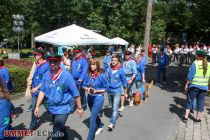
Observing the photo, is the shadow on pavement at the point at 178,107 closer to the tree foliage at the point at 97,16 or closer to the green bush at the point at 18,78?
the green bush at the point at 18,78

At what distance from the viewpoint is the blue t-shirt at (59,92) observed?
16.4ft

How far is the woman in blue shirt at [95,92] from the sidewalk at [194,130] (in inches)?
84.6

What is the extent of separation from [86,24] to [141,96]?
2523cm

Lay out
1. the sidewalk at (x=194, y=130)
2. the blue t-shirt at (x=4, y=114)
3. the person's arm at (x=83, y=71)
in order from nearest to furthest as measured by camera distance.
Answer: the blue t-shirt at (x=4, y=114), the sidewalk at (x=194, y=130), the person's arm at (x=83, y=71)

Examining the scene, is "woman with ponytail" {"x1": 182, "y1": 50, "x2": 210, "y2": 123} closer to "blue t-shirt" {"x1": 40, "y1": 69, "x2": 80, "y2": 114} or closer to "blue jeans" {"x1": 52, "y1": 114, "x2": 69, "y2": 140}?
"blue t-shirt" {"x1": 40, "y1": 69, "x2": 80, "y2": 114}

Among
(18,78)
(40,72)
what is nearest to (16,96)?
(18,78)

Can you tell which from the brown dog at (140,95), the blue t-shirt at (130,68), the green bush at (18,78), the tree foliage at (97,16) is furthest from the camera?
the tree foliage at (97,16)

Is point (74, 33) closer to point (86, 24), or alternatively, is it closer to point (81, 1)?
point (81, 1)

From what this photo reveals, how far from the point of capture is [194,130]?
7.70 m

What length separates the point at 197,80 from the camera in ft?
26.1

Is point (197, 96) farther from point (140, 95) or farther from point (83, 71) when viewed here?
point (83, 71)

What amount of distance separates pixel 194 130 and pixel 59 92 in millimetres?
4200

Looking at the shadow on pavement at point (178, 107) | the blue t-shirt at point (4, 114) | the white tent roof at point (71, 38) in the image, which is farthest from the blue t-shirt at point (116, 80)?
the white tent roof at point (71, 38)

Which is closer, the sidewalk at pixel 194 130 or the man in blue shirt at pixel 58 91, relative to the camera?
the man in blue shirt at pixel 58 91
